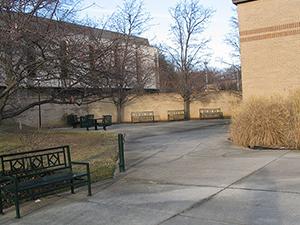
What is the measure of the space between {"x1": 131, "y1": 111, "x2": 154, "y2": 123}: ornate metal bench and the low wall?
1.15 ft

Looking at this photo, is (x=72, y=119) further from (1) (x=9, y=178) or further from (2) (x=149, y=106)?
(1) (x=9, y=178)

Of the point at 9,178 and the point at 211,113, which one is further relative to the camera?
the point at 211,113

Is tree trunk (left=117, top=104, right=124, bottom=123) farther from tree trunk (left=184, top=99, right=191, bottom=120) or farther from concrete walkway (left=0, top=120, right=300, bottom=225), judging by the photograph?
concrete walkway (left=0, top=120, right=300, bottom=225)

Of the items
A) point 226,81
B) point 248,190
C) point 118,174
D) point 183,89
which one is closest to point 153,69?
point 183,89

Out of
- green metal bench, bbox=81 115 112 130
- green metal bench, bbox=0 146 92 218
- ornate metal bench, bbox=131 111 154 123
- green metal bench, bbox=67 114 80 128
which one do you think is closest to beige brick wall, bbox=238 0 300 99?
green metal bench, bbox=0 146 92 218

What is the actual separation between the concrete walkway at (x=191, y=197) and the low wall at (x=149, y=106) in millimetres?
24414

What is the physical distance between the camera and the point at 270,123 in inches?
516

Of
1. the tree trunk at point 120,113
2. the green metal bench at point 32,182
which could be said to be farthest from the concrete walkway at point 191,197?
the tree trunk at point 120,113

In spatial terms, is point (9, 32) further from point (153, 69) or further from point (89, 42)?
point (153, 69)

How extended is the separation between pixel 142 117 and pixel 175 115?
9.46 feet

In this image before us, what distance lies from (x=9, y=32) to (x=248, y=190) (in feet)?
15.0

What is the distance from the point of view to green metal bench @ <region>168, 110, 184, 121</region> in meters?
37.2

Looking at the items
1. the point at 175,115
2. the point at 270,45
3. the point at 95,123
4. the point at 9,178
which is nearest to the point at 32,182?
the point at 9,178

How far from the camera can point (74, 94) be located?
25.4 ft
